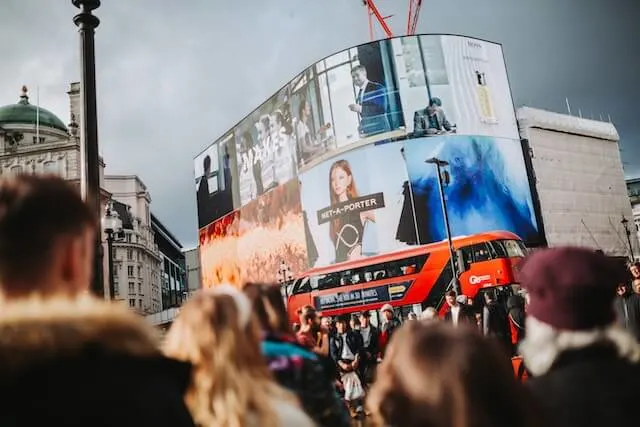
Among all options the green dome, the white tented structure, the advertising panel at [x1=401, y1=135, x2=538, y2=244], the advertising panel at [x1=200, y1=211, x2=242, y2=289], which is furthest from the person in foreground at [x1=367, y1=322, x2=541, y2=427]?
the green dome

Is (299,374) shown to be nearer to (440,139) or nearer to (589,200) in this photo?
(440,139)

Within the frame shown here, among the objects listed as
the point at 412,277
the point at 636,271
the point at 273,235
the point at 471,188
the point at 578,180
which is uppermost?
the point at 578,180

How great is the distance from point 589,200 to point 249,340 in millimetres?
46689

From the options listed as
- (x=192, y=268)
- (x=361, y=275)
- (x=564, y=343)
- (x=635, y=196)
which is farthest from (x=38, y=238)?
(x=192, y=268)

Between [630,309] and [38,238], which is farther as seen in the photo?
[630,309]

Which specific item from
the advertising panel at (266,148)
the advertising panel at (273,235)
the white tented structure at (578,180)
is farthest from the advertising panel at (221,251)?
the white tented structure at (578,180)

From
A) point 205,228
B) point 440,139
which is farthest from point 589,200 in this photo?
point 205,228

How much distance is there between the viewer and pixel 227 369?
207 cm

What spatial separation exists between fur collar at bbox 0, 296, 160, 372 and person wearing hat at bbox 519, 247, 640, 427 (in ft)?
4.44

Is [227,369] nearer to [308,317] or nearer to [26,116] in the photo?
[308,317]

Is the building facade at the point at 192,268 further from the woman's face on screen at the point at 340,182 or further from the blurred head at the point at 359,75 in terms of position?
the blurred head at the point at 359,75

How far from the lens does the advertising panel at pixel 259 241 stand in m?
36.4

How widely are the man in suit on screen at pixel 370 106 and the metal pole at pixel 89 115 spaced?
2747 cm

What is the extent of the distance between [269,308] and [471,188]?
28839mm
